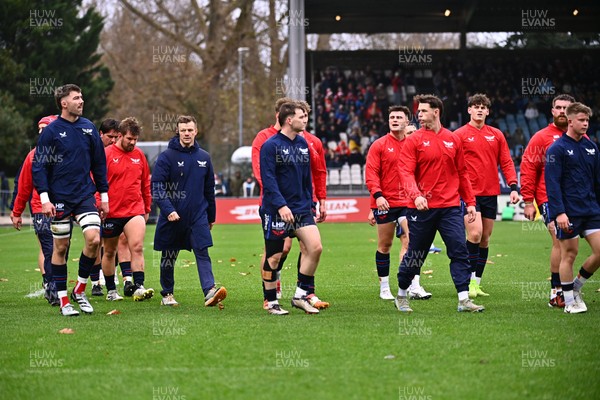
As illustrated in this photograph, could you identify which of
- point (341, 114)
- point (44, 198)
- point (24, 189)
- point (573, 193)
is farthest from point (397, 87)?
point (44, 198)

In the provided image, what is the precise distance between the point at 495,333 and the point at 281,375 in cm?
241

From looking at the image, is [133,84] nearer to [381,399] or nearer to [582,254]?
[582,254]

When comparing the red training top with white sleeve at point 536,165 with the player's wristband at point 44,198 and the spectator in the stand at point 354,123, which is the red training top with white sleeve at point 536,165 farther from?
the spectator in the stand at point 354,123

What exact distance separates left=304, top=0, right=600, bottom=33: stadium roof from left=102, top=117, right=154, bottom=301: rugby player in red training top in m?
24.7

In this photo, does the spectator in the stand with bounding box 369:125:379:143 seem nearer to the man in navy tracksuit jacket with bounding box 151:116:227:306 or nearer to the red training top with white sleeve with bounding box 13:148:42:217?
the red training top with white sleeve with bounding box 13:148:42:217

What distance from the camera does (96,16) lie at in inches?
1923

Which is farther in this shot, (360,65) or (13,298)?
(360,65)

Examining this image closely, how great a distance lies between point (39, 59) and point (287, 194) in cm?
3926

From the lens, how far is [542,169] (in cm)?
1051

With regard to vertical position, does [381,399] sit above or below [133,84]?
below

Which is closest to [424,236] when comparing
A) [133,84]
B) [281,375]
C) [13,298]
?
[281,375]

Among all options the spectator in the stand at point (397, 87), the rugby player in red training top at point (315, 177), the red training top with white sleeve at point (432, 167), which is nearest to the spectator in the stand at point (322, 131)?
the spectator in the stand at point (397, 87)

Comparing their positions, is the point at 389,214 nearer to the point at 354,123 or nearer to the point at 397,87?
the point at 354,123

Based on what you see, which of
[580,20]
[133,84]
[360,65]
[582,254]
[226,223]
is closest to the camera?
[582,254]
